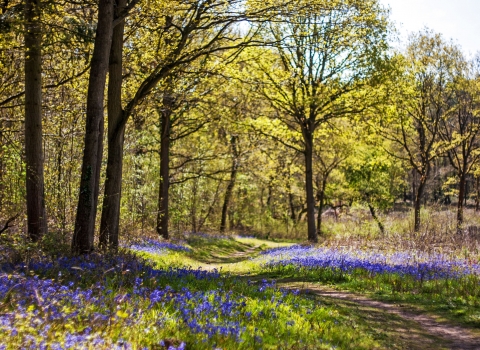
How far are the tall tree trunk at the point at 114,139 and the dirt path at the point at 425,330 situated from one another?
510 centimetres

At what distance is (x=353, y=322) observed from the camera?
6.48m

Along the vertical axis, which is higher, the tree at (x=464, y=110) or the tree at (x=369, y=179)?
the tree at (x=464, y=110)

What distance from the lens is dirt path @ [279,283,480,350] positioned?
6.06 m

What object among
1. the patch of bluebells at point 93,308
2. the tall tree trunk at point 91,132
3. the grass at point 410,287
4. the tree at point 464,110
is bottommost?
the grass at point 410,287

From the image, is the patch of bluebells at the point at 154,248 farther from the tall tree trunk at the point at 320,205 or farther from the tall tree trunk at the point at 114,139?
the tall tree trunk at the point at 320,205

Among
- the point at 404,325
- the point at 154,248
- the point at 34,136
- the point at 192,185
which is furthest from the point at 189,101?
the point at 192,185

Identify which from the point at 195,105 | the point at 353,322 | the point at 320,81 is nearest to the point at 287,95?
the point at 320,81

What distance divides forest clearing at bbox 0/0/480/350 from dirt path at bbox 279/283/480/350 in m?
0.05

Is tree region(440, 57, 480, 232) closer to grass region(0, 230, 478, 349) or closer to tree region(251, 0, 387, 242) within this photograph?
tree region(251, 0, 387, 242)

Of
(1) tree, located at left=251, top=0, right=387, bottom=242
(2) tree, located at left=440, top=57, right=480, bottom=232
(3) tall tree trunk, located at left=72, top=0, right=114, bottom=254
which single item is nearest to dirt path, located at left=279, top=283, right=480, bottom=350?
(3) tall tree trunk, located at left=72, top=0, right=114, bottom=254

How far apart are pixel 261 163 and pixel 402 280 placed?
22761 mm

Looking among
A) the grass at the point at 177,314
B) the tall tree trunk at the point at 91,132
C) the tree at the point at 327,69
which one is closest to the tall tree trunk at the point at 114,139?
the tall tree trunk at the point at 91,132

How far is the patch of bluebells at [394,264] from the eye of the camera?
10484mm

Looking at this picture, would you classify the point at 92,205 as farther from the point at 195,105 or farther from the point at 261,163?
the point at 261,163
